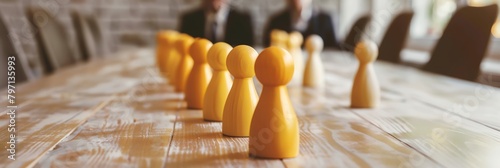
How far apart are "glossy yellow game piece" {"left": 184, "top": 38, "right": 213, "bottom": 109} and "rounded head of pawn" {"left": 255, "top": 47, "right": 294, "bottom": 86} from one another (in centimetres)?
39

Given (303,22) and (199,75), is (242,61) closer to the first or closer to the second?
(199,75)

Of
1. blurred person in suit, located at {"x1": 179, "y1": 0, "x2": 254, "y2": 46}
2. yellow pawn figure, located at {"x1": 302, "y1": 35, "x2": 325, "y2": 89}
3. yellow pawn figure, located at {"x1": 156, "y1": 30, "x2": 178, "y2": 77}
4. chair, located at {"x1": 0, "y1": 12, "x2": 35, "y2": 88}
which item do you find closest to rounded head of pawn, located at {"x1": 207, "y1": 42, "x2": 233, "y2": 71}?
yellow pawn figure, located at {"x1": 302, "y1": 35, "x2": 325, "y2": 89}

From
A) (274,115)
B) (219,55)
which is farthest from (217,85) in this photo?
(274,115)

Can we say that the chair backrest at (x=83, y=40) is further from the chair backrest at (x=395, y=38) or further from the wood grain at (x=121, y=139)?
the wood grain at (x=121, y=139)

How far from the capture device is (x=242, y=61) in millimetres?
775

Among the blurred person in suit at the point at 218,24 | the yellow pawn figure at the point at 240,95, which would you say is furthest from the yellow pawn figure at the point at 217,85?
the blurred person in suit at the point at 218,24

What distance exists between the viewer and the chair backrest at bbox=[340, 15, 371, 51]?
3392 millimetres

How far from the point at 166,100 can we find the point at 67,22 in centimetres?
391

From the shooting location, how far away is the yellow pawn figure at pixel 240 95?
78 centimetres

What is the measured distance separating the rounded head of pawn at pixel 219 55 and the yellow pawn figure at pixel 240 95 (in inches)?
4.5

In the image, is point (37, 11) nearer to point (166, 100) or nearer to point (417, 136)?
point (166, 100)

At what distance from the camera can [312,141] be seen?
0.76m

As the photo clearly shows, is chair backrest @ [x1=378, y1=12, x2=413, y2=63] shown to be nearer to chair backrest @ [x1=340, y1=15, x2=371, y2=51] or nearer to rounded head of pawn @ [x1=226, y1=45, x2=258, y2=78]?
chair backrest @ [x1=340, y1=15, x2=371, y2=51]

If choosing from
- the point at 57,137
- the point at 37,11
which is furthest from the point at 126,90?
the point at 37,11
